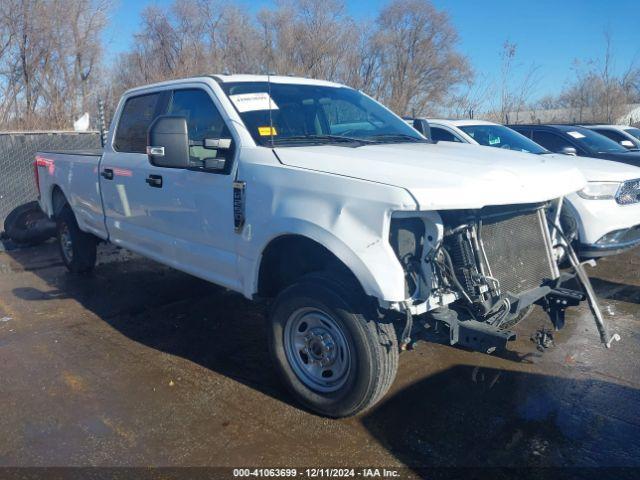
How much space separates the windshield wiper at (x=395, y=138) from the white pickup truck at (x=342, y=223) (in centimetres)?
2

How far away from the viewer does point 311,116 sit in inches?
169

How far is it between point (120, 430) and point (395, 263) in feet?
6.41

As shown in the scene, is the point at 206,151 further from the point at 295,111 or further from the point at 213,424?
the point at 213,424

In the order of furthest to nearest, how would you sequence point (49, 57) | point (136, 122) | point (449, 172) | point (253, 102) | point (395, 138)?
point (49, 57)
point (136, 122)
point (395, 138)
point (253, 102)
point (449, 172)

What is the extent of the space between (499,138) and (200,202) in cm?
514

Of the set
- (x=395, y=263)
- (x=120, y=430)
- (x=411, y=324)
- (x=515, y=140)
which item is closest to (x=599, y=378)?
(x=411, y=324)

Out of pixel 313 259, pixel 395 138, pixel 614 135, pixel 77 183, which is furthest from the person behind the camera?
pixel 614 135

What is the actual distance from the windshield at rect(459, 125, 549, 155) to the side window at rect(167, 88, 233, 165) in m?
4.55

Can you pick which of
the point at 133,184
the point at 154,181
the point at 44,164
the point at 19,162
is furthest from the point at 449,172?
the point at 19,162

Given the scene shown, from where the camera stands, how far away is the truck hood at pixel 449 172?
286 cm

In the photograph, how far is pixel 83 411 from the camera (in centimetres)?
364

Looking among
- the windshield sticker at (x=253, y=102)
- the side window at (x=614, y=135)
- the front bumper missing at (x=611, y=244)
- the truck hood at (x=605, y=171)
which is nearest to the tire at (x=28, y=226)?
the windshield sticker at (x=253, y=102)

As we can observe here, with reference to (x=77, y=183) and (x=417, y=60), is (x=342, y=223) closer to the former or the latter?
(x=77, y=183)

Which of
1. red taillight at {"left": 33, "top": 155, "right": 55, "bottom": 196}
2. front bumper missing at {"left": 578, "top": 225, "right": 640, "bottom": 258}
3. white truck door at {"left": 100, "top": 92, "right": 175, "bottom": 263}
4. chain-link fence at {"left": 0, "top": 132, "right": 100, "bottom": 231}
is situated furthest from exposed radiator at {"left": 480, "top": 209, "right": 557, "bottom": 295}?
chain-link fence at {"left": 0, "top": 132, "right": 100, "bottom": 231}
